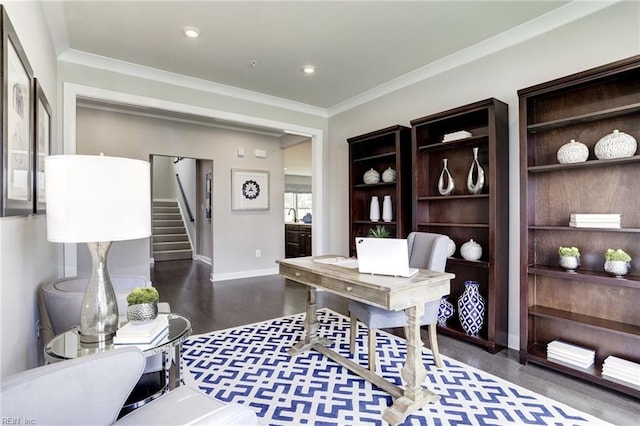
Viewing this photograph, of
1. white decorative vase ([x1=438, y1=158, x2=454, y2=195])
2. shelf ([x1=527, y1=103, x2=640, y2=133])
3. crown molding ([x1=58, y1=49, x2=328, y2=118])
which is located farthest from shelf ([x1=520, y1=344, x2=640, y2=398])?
crown molding ([x1=58, y1=49, x2=328, y2=118])

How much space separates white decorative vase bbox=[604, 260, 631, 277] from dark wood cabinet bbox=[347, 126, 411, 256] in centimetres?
170

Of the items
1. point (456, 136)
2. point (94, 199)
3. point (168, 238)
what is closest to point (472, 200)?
point (456, 136)

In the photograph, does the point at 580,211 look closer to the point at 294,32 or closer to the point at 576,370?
the point at 576,370

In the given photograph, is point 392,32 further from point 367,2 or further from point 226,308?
point 226,308

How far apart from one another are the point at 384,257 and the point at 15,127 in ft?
6.39

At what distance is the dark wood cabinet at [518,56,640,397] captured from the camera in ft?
7.04

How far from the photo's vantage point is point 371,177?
389 cm

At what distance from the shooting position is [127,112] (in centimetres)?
469

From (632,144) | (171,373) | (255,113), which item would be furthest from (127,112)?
(632,144)

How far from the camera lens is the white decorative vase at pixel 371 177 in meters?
3.87

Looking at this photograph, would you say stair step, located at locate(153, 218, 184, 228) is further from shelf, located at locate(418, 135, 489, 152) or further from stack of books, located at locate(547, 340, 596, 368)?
stack of books, located at locate(547, 340, 596, 368)

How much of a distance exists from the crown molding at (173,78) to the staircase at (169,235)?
502 cm

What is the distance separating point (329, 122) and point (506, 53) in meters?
2.54

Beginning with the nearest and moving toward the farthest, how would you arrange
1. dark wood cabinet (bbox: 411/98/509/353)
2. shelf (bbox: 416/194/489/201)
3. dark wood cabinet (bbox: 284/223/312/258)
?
Answer: dark wood cabinet (bbox: 411/98/509/353) → shelf (bbox: 416/194/489/201) → dark wood cabinet (bbox: 284/223/312/258)
